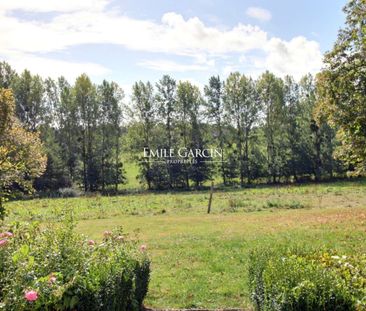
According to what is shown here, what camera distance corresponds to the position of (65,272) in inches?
183

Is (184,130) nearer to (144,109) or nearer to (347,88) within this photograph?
(144,109)

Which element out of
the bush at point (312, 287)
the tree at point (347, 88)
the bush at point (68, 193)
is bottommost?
the bush at point (68, 193)

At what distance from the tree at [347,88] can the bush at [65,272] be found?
36.8ft

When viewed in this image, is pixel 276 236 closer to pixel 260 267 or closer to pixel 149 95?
pixel 260 267

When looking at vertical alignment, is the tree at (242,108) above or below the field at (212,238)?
above

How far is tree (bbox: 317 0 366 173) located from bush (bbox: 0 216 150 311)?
11.2 m

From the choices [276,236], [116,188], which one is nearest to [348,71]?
[276,236]

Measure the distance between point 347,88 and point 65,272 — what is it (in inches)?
571

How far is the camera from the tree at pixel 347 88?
14.9m

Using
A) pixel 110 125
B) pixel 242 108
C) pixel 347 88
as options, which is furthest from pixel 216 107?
pixel 347 88

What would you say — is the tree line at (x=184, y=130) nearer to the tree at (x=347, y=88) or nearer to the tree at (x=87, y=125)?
the tree at (x=87, y=125)

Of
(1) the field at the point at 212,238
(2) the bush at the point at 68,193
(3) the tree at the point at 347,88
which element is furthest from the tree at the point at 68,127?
(3) the tree at the point at 347,88

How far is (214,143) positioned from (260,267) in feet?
160

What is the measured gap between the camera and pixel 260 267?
18.6 ft
